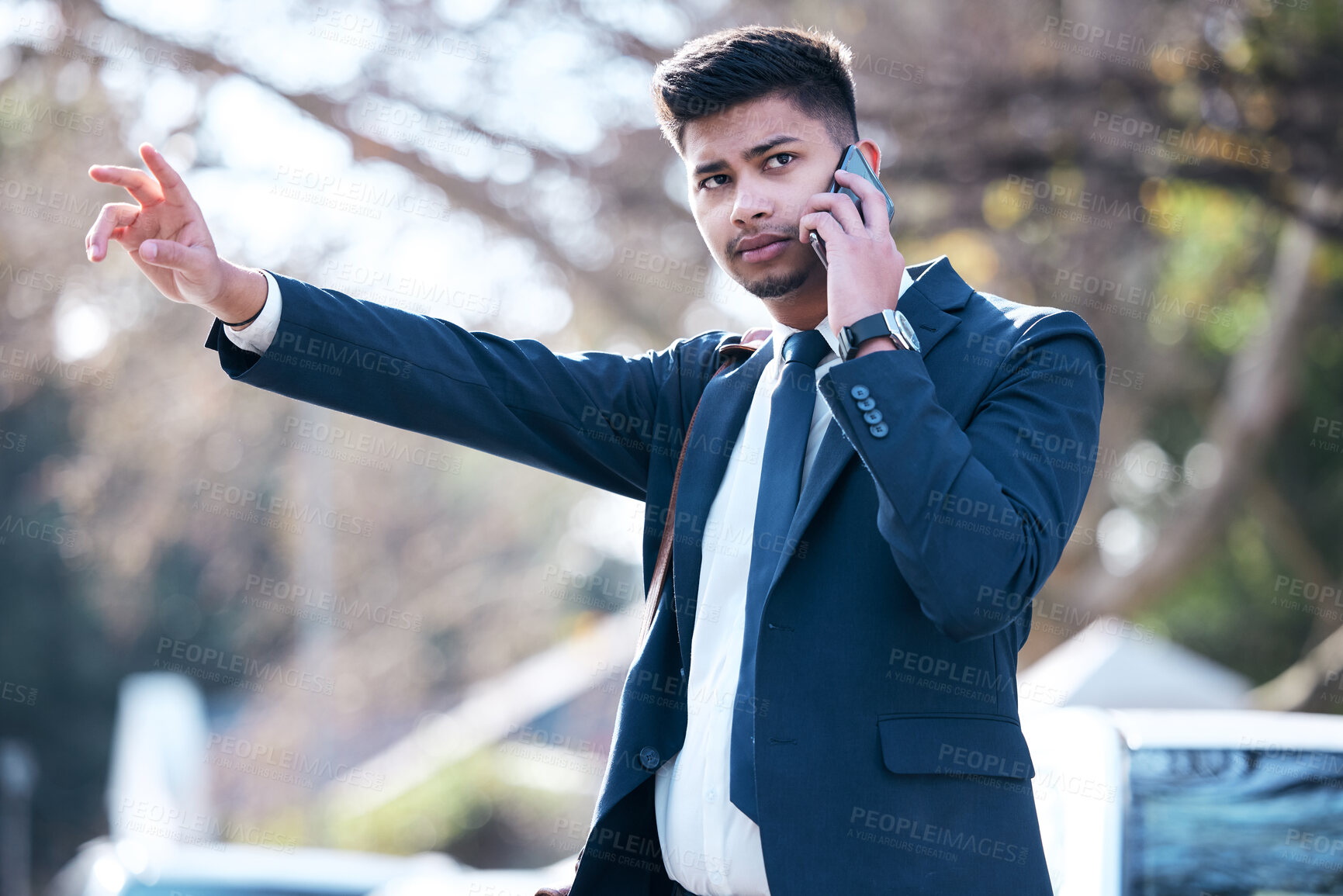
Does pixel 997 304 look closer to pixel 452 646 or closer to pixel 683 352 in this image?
pixel 683 352

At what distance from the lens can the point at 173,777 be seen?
1358 centimetres

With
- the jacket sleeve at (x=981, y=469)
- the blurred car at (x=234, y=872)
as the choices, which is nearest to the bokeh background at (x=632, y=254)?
Result: the jacket sleeve at (x=981, y=469)

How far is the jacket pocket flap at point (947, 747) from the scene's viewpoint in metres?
1.79

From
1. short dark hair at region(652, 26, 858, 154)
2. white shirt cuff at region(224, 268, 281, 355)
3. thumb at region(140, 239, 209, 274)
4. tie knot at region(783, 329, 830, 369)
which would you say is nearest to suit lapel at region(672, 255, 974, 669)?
tie knot at region(783, 329, 830, 369)

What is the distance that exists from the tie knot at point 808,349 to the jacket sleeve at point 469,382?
371 millimetres

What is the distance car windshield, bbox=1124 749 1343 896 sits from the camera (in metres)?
3.28

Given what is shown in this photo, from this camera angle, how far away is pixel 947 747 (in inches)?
71.4

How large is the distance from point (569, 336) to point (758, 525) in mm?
8249

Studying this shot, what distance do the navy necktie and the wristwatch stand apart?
237 mm

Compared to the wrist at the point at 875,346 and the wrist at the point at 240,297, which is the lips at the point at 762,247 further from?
the wrist at the point at 240,297

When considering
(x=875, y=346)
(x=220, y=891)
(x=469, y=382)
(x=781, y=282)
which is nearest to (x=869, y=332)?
(x=875, y=346)

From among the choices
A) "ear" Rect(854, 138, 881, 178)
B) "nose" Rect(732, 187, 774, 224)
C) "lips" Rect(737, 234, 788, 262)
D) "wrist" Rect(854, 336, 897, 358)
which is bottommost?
"wrist" Rect(854, 336, 897, 358)

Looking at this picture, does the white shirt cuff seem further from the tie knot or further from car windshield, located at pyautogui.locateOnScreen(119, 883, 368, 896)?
car windshield, located at pyautogui.locateOnScreen(119, 883, 368, 896)

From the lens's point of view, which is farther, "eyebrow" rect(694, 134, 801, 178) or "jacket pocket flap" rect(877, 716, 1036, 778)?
"eyebrow" rect(694, 134, 801, 178)
